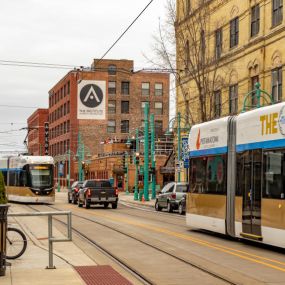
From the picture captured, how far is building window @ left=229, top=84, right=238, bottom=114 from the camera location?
41.4 metres

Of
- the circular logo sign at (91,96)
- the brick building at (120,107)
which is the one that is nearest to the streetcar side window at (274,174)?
the circular logo sign at (91,96)

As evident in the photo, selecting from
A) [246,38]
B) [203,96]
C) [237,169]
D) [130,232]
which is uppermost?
[246,38]

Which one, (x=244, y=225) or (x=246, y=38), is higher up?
(x=246, y=38)

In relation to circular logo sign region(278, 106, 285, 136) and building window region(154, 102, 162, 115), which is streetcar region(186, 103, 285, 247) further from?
building window region(154, 102, 162, 115)

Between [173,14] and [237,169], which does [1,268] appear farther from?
[173,14]

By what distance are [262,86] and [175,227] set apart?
53.9 feet

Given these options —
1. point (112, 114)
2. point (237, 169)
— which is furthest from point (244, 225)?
point (112, 114)

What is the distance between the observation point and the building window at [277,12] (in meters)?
35.8

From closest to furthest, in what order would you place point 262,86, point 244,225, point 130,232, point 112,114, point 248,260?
point 248,260 < point 244,225 < point 130,232 < point 262,86 < point 112,114

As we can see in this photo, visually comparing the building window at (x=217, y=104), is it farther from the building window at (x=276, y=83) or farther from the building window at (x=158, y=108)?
the building window at (x=158, y=108)

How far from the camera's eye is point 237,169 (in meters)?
16.9

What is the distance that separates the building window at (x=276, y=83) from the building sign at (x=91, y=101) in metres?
11.5

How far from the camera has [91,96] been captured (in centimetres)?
2828

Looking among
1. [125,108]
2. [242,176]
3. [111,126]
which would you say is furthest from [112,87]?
[242,176]
